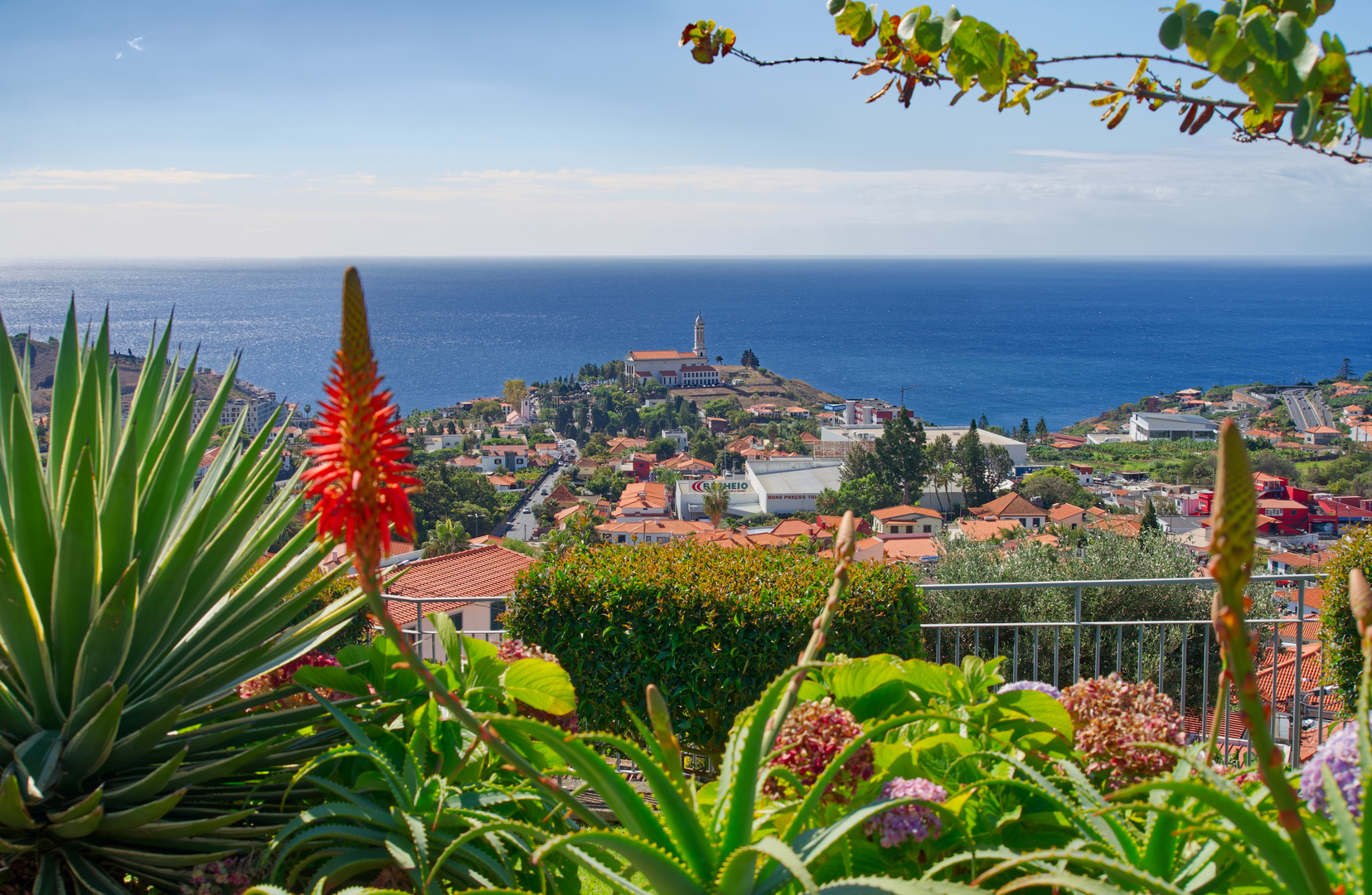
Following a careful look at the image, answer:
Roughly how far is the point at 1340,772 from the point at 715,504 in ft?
162

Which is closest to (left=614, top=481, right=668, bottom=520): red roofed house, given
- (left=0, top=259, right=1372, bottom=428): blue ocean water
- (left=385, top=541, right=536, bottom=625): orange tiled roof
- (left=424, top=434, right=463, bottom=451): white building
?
(left=424, top=434, right=463, bottom=451): white building

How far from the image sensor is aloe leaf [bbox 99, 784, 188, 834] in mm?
1800

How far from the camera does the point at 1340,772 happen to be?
4.53ft

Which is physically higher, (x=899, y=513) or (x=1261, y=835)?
(x=1261, y=835)

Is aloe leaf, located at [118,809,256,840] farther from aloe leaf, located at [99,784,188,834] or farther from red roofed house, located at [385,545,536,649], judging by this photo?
red roofed house, located at [385,545,536,649]

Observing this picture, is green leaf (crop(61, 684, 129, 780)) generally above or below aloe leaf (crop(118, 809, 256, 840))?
above

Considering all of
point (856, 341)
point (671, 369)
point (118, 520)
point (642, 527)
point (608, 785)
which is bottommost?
point (642, 527)

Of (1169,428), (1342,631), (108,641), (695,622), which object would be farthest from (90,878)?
(1169,428)

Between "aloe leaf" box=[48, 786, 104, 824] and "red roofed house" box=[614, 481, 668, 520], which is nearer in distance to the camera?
"aloe leaf" box=[48, 786, 104, 824]

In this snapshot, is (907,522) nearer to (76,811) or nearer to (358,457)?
(76,811)

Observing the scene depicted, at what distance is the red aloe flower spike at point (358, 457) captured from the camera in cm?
104

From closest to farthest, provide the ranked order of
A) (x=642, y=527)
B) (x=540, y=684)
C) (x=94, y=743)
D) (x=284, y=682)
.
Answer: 1. (x=94, y=743)
2. (x=540, y=684)
3. (x=284, y=682)
4. (x=642, y=527)

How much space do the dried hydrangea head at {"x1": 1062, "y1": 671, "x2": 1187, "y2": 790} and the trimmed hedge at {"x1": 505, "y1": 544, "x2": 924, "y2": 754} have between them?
1.57 metres

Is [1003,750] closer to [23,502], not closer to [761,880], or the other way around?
[761,880]
